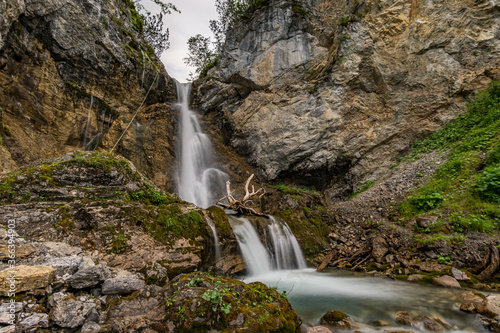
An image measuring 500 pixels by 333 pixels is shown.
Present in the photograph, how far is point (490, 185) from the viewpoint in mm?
6938

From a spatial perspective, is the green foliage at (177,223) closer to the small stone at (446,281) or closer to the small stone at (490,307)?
the small stone at (490,307)

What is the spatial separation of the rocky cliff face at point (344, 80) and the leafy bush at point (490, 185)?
5.80 meters

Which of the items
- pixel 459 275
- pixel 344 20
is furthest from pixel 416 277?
pixel 344 20

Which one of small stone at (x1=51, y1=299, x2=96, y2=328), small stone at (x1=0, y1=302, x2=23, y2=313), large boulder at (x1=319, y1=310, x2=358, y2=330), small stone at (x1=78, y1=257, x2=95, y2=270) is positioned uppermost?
small stone at (x1=78, y1=257, x2=95, y2=270)

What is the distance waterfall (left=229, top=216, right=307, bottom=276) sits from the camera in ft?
22.2

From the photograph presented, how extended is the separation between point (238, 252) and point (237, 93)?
1297cm

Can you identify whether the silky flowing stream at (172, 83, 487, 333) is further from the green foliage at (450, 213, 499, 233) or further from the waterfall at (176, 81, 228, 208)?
the waterfall at (176, 81, 228, 208)

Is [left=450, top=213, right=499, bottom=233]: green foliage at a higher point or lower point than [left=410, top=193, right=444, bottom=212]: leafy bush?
lower

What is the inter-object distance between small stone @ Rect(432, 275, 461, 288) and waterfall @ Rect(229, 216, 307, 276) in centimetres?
369

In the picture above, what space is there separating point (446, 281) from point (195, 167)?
39.9 feet

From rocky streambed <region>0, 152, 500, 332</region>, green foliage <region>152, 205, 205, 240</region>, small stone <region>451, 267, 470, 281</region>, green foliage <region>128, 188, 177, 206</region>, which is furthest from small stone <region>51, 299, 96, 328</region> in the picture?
small stone <region>451, 267, 470, 281</region>

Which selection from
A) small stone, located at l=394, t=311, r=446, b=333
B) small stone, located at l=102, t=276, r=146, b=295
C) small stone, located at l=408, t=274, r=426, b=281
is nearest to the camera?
Result: small stone, located at l=102, t=276, r=146, b=295

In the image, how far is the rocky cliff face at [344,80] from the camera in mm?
12242

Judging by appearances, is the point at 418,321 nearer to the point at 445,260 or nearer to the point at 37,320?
the point at 445,260
